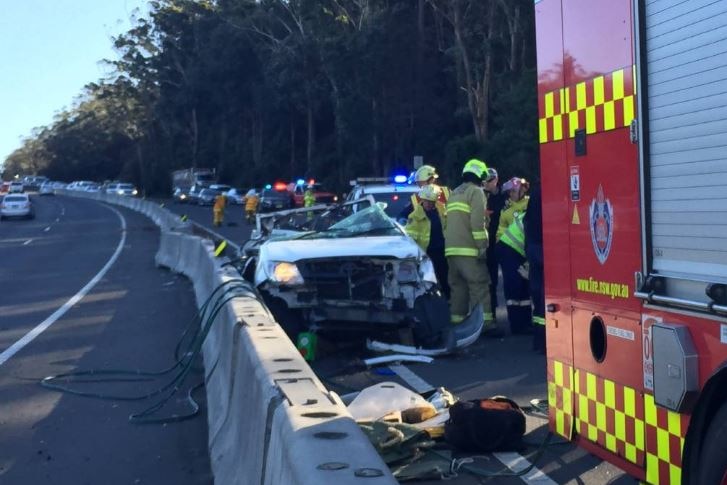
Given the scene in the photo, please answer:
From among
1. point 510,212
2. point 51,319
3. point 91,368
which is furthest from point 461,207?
point 51,319

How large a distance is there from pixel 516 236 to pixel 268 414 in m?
6.53

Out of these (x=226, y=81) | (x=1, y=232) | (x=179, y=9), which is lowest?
(x=1, y=232)

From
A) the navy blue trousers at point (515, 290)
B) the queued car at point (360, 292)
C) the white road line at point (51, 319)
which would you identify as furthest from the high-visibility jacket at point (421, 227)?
the white road line at point (51, 319)

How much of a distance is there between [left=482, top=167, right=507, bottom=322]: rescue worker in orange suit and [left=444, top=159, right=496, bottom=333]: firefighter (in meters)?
0.58

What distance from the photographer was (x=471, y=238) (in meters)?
11.7

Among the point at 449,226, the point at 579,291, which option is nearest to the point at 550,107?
the point at 579,291

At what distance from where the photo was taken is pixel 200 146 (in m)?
98.9

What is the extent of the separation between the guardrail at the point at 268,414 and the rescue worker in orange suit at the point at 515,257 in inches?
115

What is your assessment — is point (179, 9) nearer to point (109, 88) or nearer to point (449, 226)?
point (109, 88)

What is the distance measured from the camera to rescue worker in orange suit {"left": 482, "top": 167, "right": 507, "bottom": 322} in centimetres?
1258

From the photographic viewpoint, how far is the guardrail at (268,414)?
→ 3.82m

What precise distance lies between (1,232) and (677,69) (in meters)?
43.5

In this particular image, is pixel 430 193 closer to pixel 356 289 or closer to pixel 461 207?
pixel 461 207

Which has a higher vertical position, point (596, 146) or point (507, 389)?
point (596, 146)
